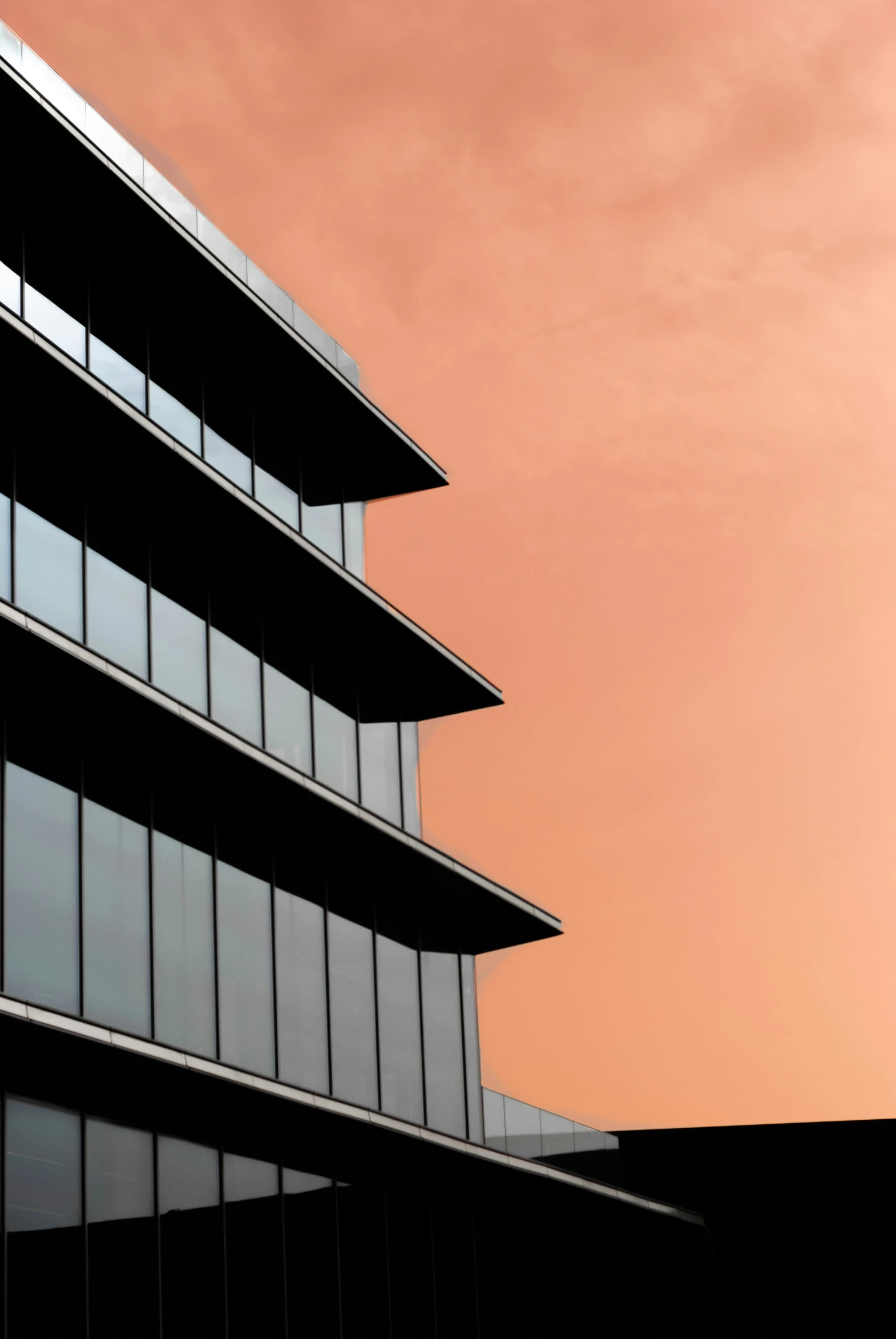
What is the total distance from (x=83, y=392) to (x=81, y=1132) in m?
10.9

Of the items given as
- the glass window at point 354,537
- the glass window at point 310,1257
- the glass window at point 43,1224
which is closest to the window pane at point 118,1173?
the glass window at point 43,1224

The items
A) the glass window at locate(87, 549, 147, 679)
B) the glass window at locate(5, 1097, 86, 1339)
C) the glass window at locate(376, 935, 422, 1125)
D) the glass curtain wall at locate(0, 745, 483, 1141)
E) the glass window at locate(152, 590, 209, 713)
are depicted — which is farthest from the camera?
the glass window at locate(376, 935, 422, 1125)

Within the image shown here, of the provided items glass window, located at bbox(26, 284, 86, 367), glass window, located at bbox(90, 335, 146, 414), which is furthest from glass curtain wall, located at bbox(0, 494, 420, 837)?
glass window, located at bbox(26, 284, 86, 367)

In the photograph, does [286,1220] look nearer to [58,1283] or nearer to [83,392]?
[58,1283]

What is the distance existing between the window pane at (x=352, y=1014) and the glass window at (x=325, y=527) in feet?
25.5

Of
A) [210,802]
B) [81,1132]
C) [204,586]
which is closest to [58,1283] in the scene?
[81,1132]

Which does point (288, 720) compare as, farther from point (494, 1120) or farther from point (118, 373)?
point (494, 1120)

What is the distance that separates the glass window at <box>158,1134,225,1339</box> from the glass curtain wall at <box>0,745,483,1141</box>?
172 centimetres

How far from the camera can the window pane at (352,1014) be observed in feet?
101

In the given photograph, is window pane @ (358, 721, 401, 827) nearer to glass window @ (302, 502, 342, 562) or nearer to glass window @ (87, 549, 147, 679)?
glass window @ (302, 502, 342, 562)

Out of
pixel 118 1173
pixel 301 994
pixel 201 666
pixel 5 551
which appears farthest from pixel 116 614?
pixel 118 1173

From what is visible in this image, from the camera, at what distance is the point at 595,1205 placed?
37.4 m

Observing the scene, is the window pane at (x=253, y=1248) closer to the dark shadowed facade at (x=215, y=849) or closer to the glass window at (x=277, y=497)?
the dark shadowed facade at (x=215, y=849)

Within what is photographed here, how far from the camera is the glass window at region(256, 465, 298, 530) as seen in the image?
3294 cm
